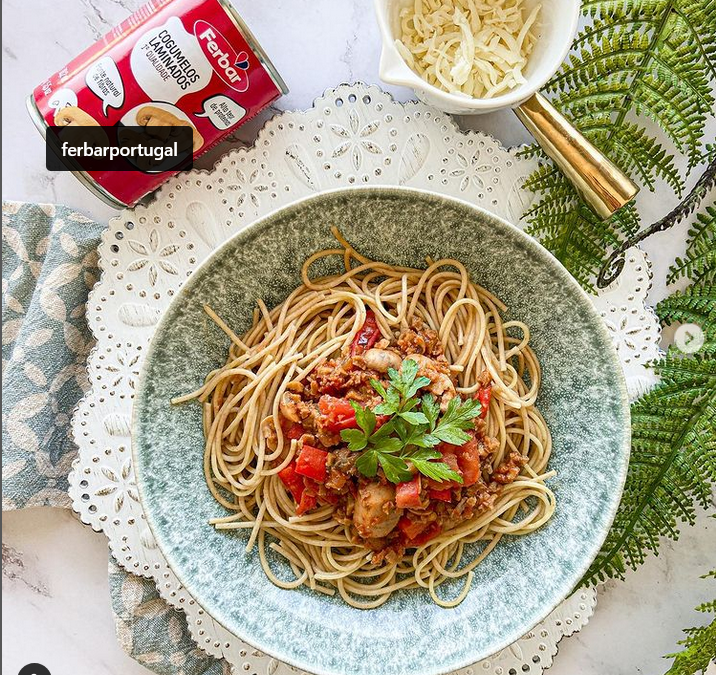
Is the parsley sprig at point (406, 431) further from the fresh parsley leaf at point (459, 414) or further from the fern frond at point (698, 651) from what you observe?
the fern frond at point (698, 651)

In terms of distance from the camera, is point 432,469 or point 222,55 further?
point 222,55

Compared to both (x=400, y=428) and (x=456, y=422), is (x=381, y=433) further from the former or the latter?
(x=456, y=422)

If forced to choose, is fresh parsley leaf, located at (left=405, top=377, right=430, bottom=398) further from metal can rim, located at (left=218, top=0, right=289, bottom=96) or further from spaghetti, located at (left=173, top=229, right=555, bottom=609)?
metal can rim, located at (left=218, top=0, right=289, bottom=96)

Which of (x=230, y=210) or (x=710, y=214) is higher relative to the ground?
(x=710, y=214)

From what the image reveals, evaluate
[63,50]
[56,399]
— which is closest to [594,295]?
[56,399]

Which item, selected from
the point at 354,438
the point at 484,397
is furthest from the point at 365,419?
the point at 484,397

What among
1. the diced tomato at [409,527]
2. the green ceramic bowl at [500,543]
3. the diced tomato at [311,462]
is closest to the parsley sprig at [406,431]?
the diced tomato at [311,462]

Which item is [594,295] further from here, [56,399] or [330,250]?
[56,399]
